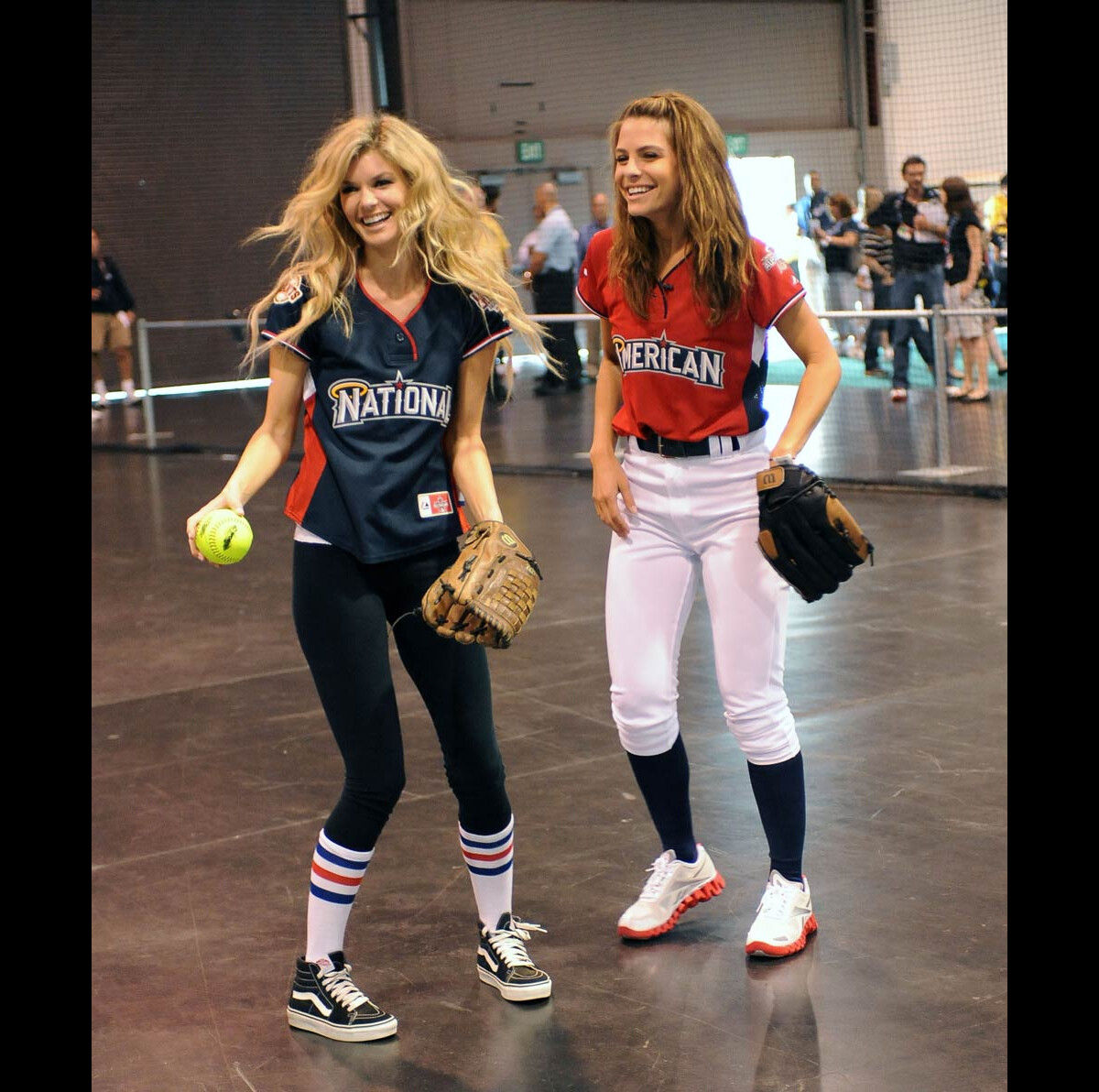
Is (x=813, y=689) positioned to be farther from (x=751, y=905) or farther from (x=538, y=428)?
(x=538, y=428)

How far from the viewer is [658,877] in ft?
12.1

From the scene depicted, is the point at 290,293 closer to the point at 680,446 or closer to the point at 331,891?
the point at 680,446

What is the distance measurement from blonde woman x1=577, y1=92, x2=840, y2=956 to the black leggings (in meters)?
0.49

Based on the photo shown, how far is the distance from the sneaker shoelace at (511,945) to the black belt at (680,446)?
1152 mm

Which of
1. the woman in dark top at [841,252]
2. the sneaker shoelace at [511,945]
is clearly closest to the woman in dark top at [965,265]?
the woman in dark top at [841,252]

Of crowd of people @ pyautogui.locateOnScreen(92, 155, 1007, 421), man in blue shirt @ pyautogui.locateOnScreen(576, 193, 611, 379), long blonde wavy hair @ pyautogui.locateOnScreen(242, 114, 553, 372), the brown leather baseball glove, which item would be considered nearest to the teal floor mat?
crowd of people @ pyautogui.locateOnScreen(92, 155, 1007, 421)

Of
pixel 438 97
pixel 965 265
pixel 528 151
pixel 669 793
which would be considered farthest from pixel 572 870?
pixel 528 151

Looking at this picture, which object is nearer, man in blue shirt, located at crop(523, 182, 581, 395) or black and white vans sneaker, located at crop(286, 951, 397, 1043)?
black and white vans sneaker, located at crop(286, 951, 397, 1043)

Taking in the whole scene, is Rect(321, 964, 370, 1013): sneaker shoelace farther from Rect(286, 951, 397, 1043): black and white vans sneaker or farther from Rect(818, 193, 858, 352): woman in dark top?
Rect(818, 193, 858, 352): woman in dark top

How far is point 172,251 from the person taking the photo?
20375 millimetres

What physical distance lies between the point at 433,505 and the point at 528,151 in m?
18.8

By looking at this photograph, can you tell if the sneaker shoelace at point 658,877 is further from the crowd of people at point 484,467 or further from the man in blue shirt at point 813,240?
the man in blue shirt at point 813,240

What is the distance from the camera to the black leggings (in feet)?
10.2
